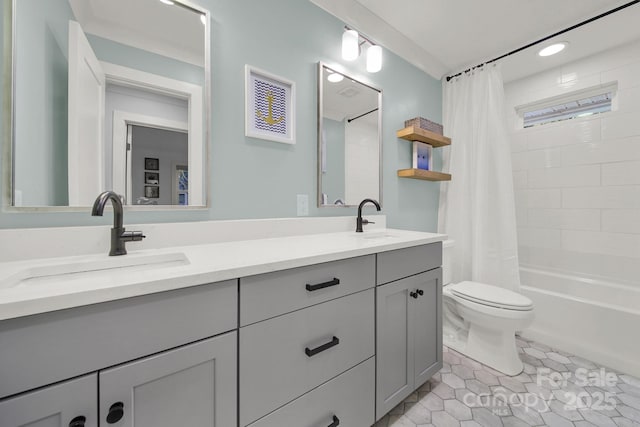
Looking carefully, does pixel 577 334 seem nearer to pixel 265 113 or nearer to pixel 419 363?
pixel 419 363

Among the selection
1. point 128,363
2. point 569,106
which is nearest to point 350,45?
point 128,363

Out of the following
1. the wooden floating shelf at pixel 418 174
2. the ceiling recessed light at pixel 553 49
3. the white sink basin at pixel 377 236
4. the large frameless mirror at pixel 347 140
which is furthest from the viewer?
the wooden floating shelf at pixel 418 174

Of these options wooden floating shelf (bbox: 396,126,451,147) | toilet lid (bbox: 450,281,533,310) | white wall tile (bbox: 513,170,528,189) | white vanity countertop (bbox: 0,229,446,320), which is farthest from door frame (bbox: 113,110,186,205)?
white wall tile (bbox: 513,170,528,189)

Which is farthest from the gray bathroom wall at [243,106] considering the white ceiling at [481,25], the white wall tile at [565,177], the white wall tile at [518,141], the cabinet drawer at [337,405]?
the white wall tile at [565,177]

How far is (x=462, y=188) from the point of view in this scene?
217 centimetres

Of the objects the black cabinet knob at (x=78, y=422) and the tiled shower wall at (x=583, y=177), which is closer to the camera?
the black cabinet knob at (x=78, y=422)

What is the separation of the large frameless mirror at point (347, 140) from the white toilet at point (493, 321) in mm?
920

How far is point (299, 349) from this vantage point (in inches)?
33.3

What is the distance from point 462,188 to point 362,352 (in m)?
1.76

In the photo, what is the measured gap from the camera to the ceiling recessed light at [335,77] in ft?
5.14

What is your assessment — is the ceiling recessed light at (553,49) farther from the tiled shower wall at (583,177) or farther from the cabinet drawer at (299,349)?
the cabinet drawer at (299,349)

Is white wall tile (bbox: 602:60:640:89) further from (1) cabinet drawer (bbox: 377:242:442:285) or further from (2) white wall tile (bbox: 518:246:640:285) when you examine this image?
(1) cabinet drawer (bbox: 377:242:442:285)

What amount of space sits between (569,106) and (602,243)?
1228 mm

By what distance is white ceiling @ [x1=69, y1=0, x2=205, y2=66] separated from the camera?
0.94m
